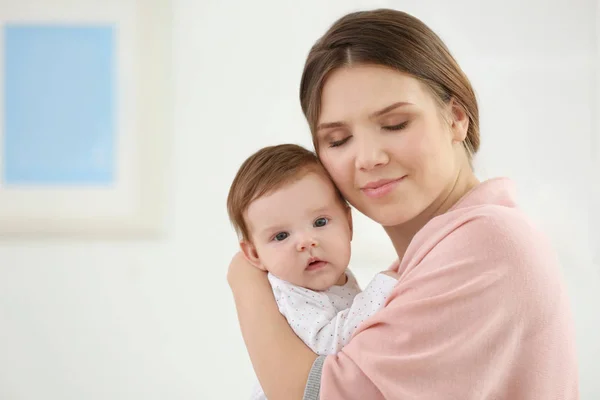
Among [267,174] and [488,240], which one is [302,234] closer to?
[267,174]

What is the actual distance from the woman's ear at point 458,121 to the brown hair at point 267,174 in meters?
0.28

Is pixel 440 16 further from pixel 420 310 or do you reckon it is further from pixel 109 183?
pixel 420 310

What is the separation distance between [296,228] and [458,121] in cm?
41

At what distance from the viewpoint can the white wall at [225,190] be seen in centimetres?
323

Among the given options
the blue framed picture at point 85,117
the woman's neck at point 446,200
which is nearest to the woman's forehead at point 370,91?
the woman's neck at point 446,200

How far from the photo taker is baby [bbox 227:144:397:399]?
1.48 meters

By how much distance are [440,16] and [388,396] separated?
7.95 feet

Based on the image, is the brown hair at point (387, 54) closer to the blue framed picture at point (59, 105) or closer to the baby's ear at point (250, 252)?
the baby's ear at point (250, 252)

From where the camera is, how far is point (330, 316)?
1.42 meters

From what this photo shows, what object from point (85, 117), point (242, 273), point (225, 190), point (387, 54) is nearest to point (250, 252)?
point (242, 273)

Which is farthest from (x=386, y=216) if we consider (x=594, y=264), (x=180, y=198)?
(x=594, y=264)

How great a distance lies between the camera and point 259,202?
1524mm

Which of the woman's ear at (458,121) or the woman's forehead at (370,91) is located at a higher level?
the woman's forehead at (370,91)

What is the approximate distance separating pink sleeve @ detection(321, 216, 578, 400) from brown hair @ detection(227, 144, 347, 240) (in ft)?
1.36
